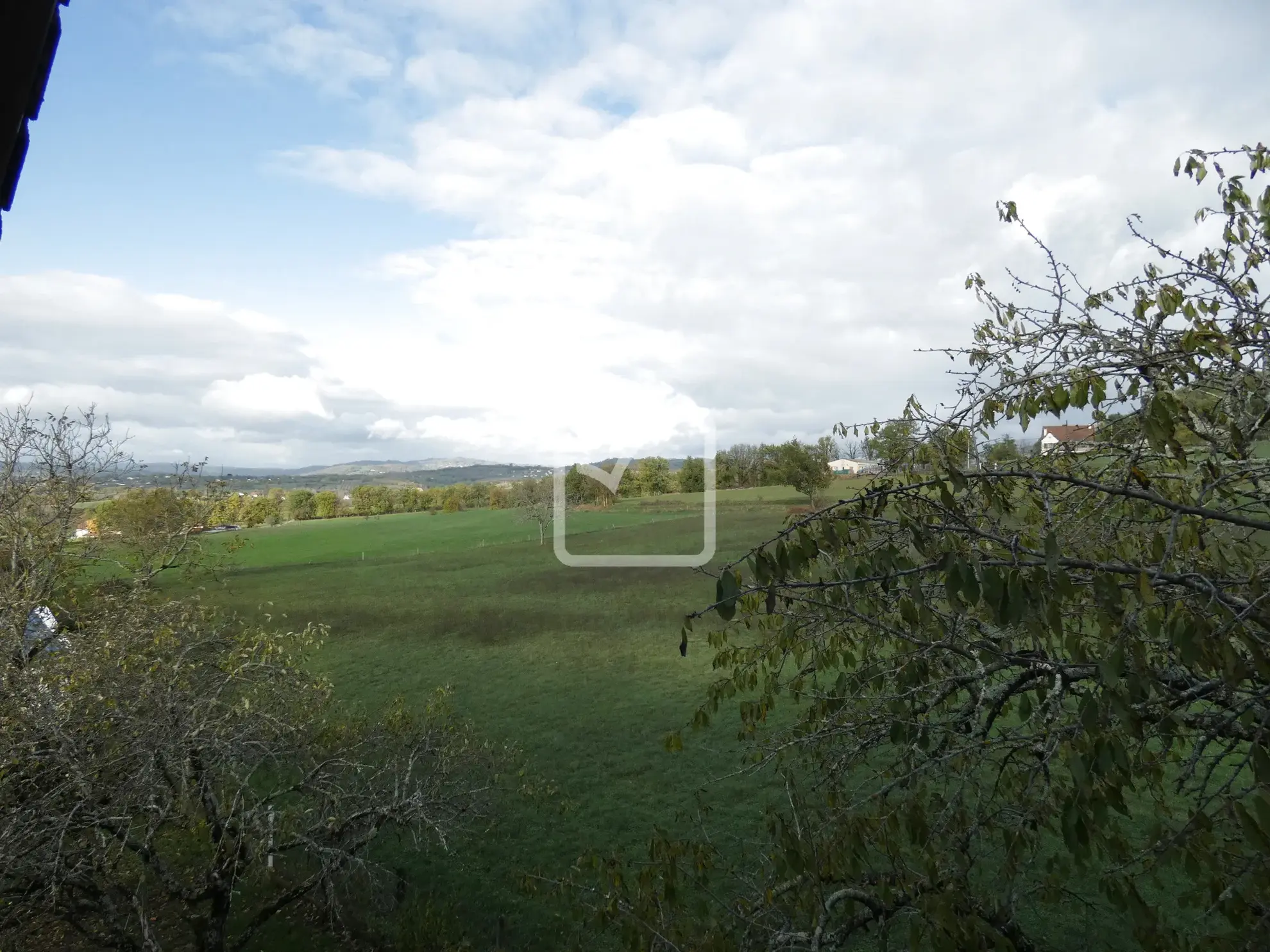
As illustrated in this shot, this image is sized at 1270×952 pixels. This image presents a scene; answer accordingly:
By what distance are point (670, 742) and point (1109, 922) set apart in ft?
21.1

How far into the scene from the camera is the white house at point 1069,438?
296 cm

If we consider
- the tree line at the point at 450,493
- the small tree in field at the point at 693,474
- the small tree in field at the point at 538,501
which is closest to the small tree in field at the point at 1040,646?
the tree line at the point at 450,493

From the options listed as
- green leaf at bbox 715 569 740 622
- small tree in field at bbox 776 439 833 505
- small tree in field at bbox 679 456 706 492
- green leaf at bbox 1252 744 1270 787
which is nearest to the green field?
small tree in field at bbox 776 439 833 505

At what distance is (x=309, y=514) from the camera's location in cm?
3278

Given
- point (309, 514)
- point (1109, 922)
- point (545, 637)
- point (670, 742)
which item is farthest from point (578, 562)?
point (670, 742)

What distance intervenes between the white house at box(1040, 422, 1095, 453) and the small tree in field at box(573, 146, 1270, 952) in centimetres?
8

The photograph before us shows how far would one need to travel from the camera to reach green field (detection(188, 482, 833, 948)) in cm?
808

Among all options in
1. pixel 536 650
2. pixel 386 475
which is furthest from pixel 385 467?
pixel 536 650

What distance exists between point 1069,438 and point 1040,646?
186 centimetres

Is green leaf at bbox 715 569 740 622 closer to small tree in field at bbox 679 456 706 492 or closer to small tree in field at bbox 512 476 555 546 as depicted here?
small tree in field at bbox 679 456 706 492

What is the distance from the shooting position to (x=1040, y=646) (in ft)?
6.80

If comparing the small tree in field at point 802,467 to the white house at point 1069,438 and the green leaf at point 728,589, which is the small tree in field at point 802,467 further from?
the green leaf at point 728,589

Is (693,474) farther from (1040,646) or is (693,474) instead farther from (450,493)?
(1040,646)

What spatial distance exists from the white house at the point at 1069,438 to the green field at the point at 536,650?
2.55 m
